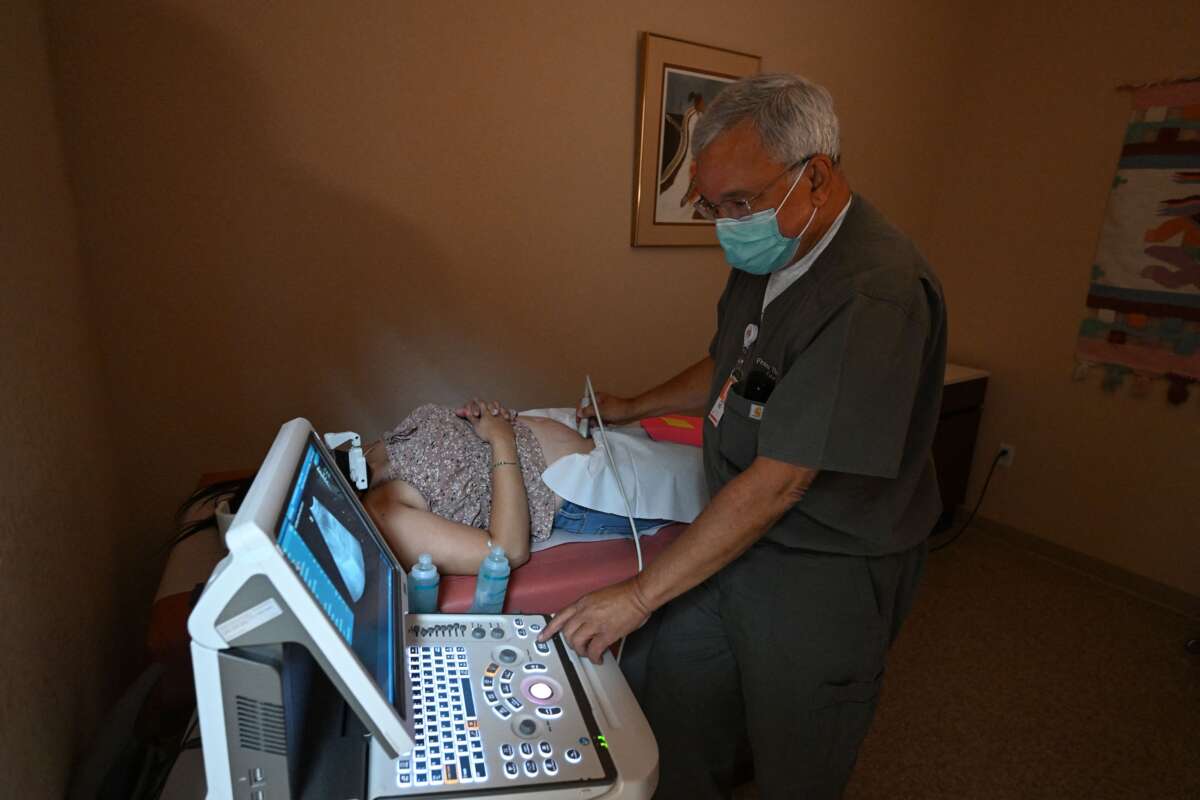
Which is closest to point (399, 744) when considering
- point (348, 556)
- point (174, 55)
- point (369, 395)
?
point (348, 556)

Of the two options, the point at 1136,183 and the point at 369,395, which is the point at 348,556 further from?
the point at 1136,183

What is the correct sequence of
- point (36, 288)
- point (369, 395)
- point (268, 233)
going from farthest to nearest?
point (369, 395) → point (268, 233) → point (36, 288)

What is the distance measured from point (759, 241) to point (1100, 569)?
251 cm

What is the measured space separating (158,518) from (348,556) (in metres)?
1.28

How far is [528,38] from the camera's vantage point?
1896 millimetres

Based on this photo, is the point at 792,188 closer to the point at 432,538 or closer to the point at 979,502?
the point at 432,538

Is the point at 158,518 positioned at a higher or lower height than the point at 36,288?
lower

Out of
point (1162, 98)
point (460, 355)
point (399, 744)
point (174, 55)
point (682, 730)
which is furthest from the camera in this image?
point (1162, 98)

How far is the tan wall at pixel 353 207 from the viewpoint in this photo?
148cm

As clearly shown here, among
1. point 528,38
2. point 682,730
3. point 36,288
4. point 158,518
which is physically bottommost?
point 682,730

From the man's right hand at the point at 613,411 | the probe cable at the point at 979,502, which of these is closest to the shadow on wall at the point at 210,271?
the man's right hand at the point at 613,411

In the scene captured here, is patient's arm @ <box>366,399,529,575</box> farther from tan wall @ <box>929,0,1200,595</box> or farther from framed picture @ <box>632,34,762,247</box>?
tan wall @ <box>929,0,1200,595</box>

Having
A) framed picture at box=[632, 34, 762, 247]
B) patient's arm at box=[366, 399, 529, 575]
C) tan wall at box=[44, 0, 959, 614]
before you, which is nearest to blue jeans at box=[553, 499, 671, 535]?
patient's arm at box=[366, 399, 529, 575]

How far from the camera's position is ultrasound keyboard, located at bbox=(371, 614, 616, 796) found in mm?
664
